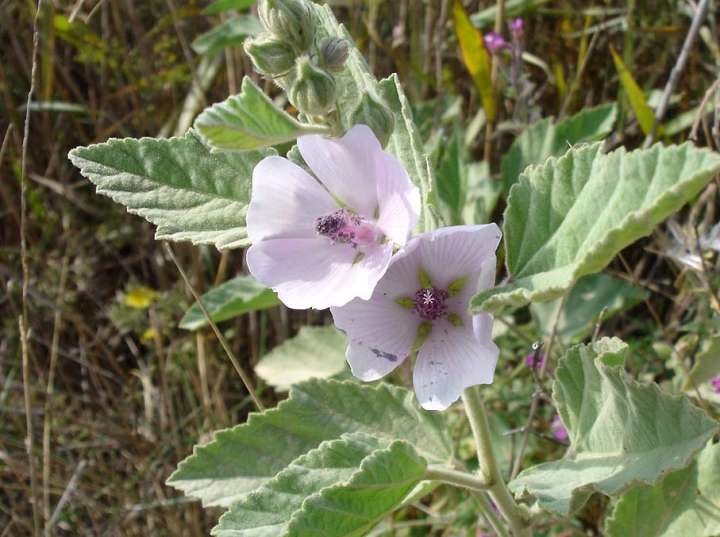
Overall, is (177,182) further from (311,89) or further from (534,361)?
(534,361)

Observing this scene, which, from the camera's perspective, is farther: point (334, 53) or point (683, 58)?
point (683, 58)

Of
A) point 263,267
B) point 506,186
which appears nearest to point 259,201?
point 263,267

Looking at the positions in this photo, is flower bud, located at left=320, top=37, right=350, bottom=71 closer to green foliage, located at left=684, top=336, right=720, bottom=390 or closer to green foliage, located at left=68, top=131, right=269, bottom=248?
green foliage, located at left=68, top=131, right=269, bottom=248

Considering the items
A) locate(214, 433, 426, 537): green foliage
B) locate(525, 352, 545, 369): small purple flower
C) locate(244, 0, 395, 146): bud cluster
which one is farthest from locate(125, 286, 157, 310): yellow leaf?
locate(244, 0, 395, 146): bud cluster

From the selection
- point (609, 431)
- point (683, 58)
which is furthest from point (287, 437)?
point (683, 58)

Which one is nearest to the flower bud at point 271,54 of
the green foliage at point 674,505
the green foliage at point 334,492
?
the green foliage at point 334,492

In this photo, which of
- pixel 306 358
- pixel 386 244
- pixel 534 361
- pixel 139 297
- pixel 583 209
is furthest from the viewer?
pixel 139 297
